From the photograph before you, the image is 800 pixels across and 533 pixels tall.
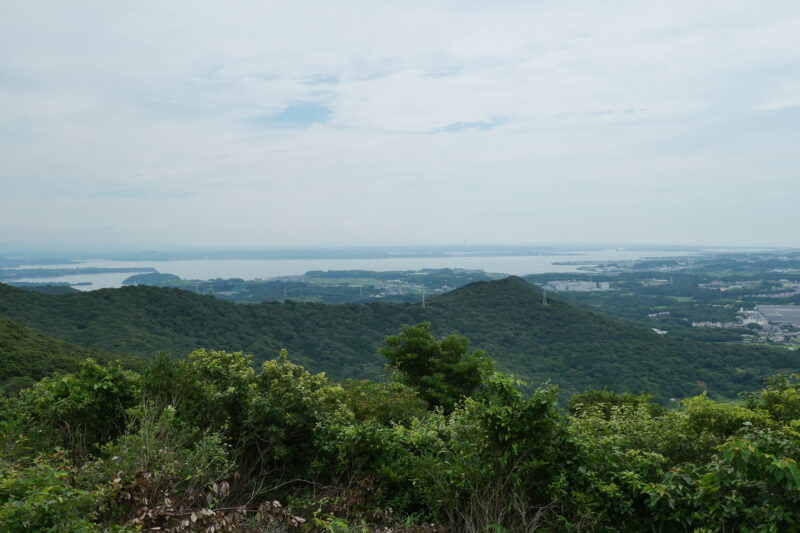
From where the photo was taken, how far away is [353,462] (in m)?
5.55

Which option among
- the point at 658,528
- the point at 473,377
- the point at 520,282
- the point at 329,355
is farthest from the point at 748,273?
the point at 658,528

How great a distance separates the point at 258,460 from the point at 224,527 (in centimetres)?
247

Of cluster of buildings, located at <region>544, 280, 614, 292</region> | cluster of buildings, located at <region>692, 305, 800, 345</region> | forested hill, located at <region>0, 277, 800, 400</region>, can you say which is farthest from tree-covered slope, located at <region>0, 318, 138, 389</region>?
cluster of buildings, located at <region>544, 280, 614, 292</region>

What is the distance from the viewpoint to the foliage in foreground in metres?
3.65

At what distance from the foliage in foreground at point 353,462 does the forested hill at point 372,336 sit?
2804 cm

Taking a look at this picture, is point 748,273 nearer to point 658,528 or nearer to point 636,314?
point 636,314

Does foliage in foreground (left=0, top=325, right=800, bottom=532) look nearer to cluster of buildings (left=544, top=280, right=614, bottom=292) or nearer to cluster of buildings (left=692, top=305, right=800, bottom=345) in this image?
cluster of buildings (left=692, top=305, right=800, bottom=345)

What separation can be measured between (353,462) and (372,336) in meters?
42.8

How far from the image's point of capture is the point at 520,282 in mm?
67500

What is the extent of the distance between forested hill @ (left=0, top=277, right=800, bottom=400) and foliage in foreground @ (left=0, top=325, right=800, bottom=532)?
2804 centimetres

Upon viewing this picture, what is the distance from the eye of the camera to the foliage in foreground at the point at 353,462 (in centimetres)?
365

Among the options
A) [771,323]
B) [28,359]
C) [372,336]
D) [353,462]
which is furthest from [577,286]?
[353,462]

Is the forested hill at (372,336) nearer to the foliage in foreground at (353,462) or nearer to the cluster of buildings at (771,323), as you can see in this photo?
the cluster of buildings at (771,323)

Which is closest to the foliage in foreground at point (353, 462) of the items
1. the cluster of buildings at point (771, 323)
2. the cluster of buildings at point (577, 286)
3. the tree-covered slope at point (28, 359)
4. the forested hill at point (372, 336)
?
the tree-covered slope at point (28, 359)
